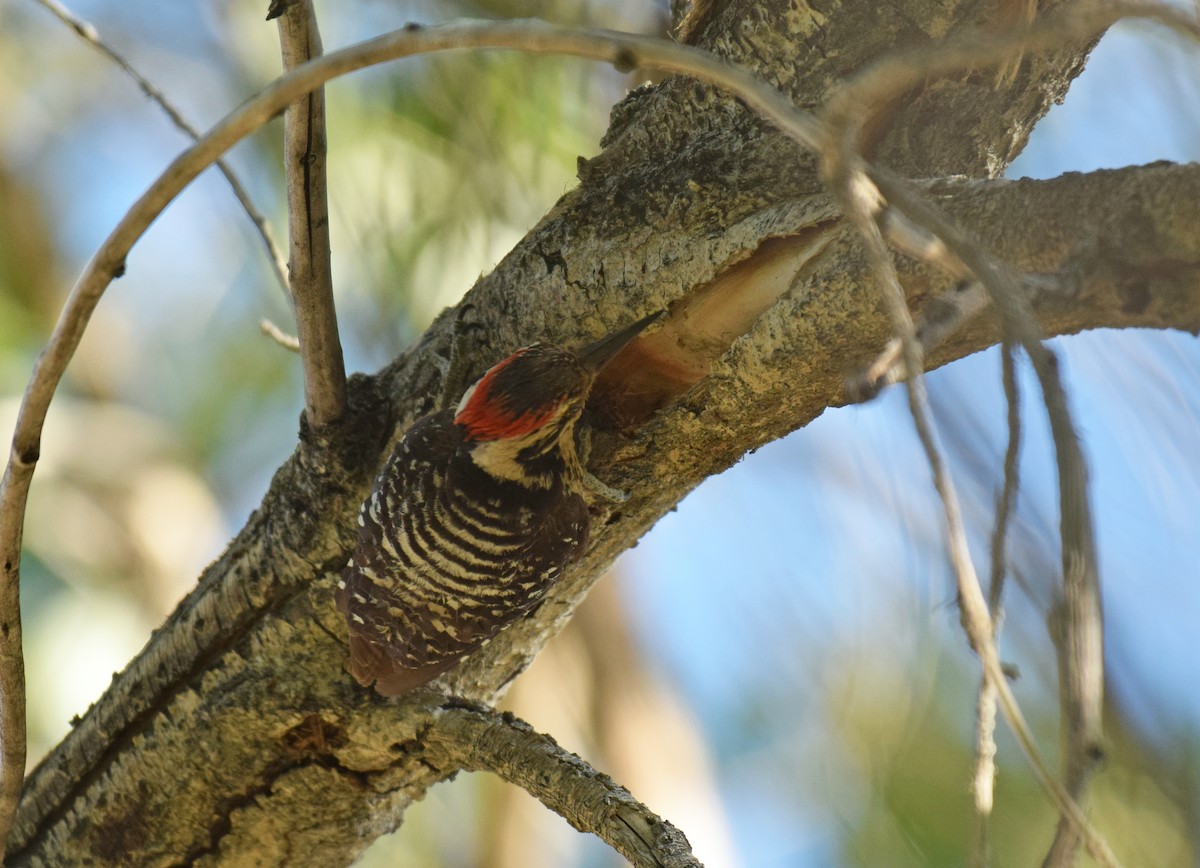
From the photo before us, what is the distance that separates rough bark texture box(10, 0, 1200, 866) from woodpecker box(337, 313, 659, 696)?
65 mm

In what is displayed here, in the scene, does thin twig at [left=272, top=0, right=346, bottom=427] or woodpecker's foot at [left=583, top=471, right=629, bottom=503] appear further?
woodpecker's foot at [left=583, top=471, right=629, bottom=503]

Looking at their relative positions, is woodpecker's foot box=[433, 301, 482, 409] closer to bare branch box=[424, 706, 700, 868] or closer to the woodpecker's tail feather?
the woodpecker's tail feather

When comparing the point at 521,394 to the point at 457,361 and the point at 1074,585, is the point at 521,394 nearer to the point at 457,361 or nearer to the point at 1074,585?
the point at 457,361

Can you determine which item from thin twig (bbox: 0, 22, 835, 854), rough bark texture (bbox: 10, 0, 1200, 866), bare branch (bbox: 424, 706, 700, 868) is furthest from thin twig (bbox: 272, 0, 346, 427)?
bare branch (bbox: 424, 706, 700, 868)

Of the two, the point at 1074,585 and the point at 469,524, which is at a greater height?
the point at 469,524

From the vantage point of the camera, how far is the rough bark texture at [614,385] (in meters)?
1.55

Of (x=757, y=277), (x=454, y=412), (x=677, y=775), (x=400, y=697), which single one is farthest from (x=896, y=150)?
(x=677, y=775)

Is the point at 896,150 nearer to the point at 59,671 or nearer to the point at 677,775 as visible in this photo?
the point at 677,775

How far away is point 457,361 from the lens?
2.51 m

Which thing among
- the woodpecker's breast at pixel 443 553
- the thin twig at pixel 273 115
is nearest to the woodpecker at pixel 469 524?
the woodpecker's breast at pixel 443 553

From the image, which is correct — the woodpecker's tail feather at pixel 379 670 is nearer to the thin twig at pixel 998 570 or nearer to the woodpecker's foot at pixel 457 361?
the woodpecker's foot at pixel 457 361

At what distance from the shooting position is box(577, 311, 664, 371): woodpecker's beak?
Result: 2.17m

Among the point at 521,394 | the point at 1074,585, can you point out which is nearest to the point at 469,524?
the point at 521,394

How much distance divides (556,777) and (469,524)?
2.69 ft
